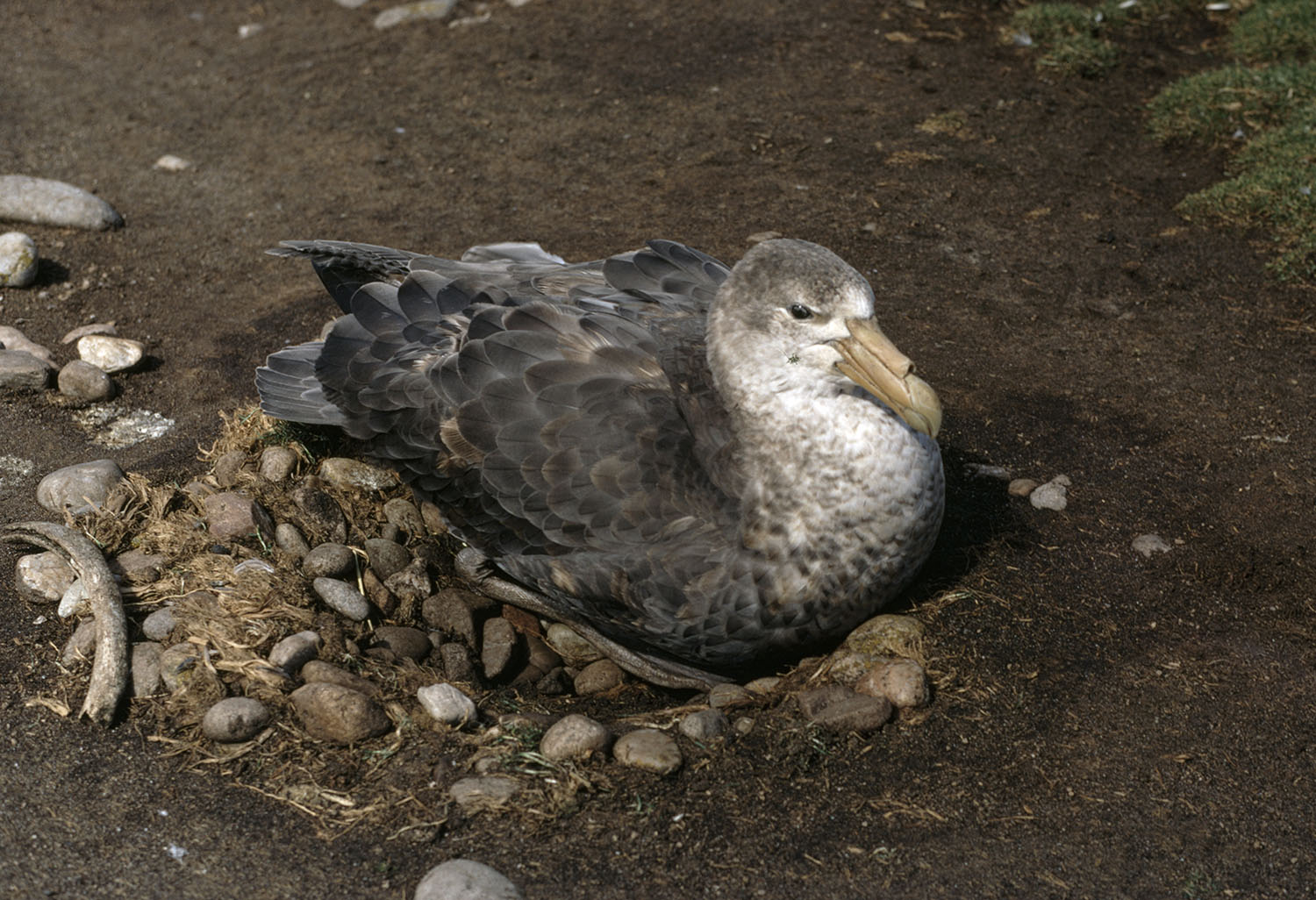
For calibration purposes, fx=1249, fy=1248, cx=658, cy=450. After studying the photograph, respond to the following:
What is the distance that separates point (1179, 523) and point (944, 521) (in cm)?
82

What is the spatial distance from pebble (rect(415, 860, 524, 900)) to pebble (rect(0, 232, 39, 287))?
14.1 feet

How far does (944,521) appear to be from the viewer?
436 centimetres

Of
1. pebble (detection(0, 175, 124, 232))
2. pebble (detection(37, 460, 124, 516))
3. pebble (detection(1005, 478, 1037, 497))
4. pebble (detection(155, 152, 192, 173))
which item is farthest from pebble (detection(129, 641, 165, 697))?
pebble (detection(155, 152, 192, 173))

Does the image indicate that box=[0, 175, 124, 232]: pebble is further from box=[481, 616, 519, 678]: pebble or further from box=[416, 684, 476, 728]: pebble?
box=[416, 684, 476, 728]: pebble

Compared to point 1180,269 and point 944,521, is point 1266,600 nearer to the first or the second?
point 944,521

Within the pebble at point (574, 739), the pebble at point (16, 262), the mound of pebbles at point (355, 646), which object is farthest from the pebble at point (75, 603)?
the pebble at point (16, 262)

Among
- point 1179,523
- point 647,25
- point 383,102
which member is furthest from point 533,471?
point 647,25

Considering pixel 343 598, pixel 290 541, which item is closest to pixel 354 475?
pixel 290 541

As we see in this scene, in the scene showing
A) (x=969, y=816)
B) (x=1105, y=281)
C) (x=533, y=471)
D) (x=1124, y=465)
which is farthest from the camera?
(x=1105, y=281)

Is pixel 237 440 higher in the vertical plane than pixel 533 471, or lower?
A: lower

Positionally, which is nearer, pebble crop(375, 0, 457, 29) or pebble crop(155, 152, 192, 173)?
pebble crop(155, 152, 192, 173)

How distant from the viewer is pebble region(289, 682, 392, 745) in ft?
11.8

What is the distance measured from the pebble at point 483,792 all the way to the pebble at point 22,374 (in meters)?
3.03

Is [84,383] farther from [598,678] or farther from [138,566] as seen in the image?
[598,678]
